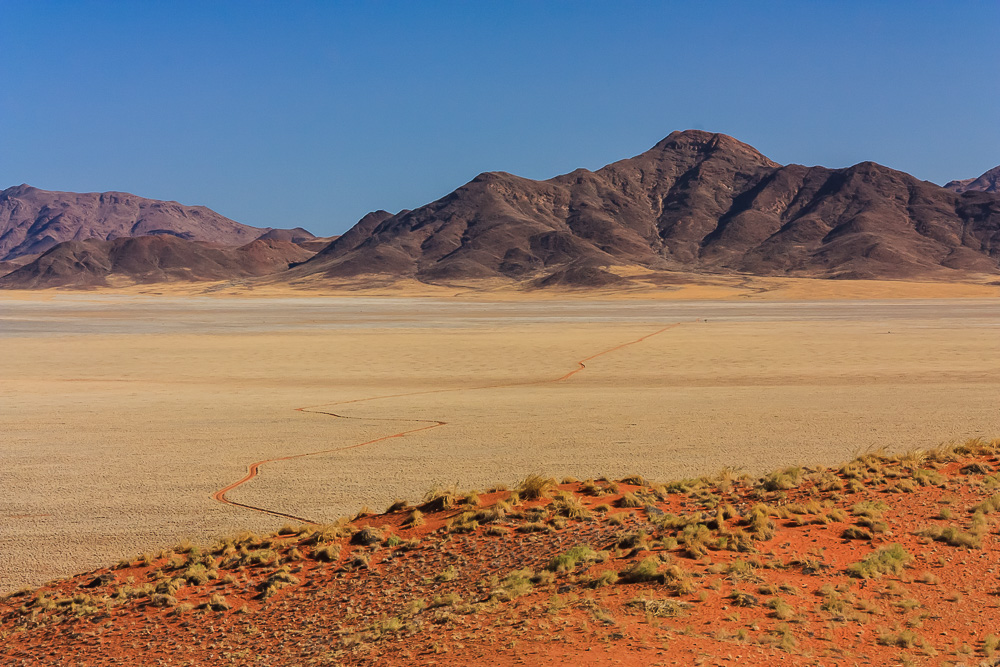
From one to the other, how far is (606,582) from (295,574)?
111 inches

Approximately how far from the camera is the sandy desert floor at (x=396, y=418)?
10523 mm

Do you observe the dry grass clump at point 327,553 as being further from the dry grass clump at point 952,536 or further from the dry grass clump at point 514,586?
the dry grass clump at point 952,536

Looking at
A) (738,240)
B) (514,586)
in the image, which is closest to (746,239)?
(738,240)

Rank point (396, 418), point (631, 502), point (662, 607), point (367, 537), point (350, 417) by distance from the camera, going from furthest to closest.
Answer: point (350, 417), point (396, 418), point (631, 502), point (367, 537), point (662, 607)

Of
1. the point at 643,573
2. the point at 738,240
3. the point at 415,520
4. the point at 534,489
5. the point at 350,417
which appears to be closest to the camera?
the point at 643,573

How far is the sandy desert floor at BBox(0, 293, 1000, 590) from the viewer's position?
10.5 metres

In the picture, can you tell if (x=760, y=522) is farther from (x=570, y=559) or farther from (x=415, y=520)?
(x=415, y=520)

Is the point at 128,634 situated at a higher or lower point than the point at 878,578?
lower

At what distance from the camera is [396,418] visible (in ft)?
55.3

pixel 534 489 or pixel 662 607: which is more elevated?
pixel 534 489

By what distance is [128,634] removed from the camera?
6.58 m

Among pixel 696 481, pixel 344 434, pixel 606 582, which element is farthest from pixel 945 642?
pixel 344 434

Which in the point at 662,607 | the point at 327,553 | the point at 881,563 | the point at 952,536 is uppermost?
the point at 952,536

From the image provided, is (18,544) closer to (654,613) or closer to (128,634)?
(128,634)
